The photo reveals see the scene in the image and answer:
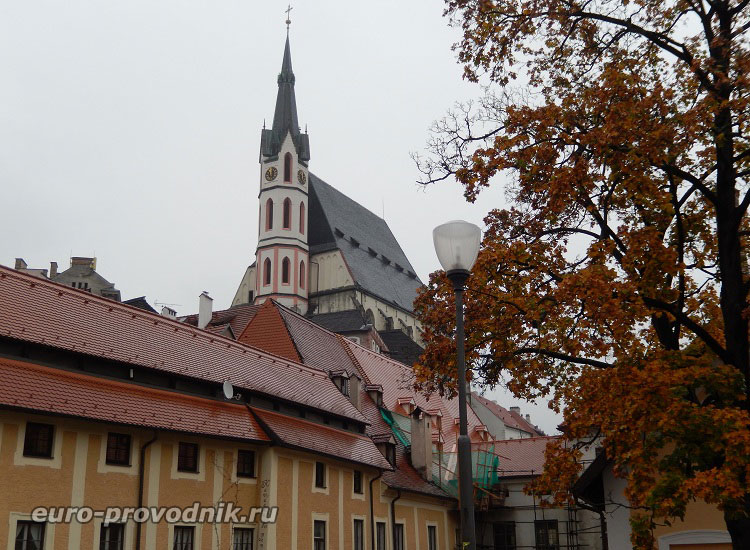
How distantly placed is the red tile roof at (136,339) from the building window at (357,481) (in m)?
→ 2.25

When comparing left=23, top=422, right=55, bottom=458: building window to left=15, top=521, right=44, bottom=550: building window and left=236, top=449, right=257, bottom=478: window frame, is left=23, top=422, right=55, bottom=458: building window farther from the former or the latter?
left=236, top=449, right=257, bottom=478: window frame

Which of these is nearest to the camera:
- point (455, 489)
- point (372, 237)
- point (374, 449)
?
point (374, 449)

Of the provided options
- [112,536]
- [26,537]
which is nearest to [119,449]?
[112,536]

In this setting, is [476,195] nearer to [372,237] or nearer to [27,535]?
[27,535]

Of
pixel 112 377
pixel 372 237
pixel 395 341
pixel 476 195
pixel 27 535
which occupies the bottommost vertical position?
pixel 27 535

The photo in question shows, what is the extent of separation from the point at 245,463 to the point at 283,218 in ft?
205

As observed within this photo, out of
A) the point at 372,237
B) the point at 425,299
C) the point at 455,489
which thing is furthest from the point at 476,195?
the point at 372,237

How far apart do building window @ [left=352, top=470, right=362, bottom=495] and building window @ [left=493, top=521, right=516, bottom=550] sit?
14.6 meters

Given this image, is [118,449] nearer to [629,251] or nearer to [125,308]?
[125,308]

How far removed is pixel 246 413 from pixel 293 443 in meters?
1.85

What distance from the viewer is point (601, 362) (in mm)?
15625

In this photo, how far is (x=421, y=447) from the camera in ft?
131

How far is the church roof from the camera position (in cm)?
9112

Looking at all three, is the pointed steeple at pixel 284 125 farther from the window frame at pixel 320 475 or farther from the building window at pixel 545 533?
the window frame at pixel 320 475
